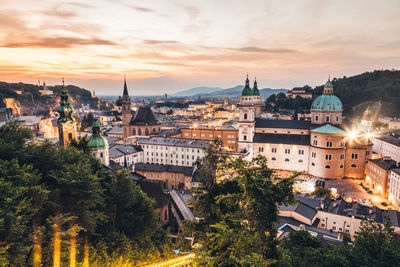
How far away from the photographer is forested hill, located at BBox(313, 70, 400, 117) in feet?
357

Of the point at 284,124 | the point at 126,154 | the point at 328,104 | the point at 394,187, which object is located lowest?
the point at 394,187

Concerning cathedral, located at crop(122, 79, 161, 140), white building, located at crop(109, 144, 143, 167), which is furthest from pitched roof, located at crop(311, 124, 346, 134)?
cathedral, located at crop(122, 79, 161, 140)

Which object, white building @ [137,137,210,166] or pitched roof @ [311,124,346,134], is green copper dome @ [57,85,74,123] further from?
pitched roof @ [311,124,346,134]

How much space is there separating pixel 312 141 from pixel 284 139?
5.49 meters

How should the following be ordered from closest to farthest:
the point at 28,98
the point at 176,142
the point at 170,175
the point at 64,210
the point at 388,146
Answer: the point at 64,210 < the point at 170,175 < the point at 176,142 < the point at 388,146 < the point at 28,98

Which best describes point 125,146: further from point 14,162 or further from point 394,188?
point 394,188

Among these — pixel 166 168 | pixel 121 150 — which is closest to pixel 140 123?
pixel 121 150

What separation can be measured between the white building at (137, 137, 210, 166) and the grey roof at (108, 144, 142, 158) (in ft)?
7.27

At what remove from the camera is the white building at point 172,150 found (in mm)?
55406

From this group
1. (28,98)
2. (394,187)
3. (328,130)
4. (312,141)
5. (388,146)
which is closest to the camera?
(394,187)

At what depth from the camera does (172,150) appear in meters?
57.0

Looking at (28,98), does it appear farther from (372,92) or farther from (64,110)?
(372,92)

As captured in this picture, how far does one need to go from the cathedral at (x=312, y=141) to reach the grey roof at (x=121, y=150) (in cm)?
2253

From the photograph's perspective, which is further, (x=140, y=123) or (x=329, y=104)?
(x=140, y=123)
